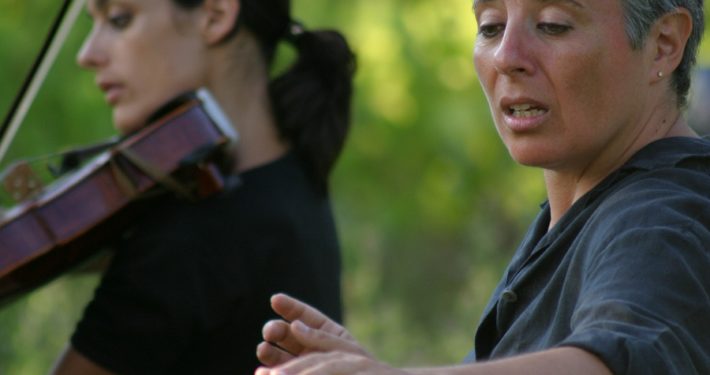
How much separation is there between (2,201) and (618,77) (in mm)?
2340

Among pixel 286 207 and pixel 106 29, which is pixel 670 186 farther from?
pixel 106 29

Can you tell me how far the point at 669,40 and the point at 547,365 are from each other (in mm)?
582

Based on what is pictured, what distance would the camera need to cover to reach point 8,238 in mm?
2885

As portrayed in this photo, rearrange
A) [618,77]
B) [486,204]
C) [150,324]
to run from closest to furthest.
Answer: [618,77], [150,324], [486,204]

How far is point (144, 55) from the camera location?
9.82 ft

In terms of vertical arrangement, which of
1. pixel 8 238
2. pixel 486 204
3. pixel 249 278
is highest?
pixel 8 238

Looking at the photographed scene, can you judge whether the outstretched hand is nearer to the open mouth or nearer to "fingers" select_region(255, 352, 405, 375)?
"fingers" select_region(255, 352, 405, 375)

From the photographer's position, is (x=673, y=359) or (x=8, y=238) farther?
(x=8, y=238)

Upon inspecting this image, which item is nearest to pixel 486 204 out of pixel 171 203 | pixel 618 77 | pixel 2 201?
pixel 2 201

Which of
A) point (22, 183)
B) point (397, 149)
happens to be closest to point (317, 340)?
point (22, 183)

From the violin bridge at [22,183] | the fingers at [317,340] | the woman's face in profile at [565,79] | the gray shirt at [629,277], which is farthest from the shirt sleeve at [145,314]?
the fingers at [317,340]

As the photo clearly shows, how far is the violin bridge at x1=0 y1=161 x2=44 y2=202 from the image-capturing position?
123 inches

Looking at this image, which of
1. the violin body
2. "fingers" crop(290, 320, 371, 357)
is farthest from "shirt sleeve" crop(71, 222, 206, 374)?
"fingers" crop(290, 320, 371, 357)

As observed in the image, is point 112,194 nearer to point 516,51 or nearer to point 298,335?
point 516,51
